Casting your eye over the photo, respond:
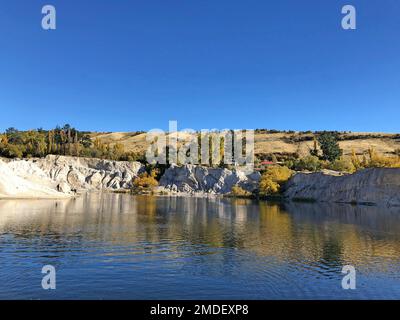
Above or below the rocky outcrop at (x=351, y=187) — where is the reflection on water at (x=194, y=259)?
below

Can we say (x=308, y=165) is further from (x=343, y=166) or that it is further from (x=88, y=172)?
(x=88, y=172)

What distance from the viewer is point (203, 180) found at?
11831 centimetres

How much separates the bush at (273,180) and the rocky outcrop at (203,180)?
8528 millimetres

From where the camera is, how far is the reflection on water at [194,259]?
17734mm

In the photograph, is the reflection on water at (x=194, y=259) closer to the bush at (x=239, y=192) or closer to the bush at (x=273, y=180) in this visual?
the bush at (x=273, y=180)

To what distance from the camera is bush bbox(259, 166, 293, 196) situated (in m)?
97.9

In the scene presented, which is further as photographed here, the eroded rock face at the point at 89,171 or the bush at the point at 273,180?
the eroded rock face at the point at 89,171

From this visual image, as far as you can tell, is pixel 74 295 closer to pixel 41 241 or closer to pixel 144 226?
pixel 41 241

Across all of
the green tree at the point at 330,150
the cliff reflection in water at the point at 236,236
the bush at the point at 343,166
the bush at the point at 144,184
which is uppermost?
the green tree at the point at 330,150

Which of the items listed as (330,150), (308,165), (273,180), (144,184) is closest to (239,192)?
(273,180)

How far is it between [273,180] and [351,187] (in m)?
23.8

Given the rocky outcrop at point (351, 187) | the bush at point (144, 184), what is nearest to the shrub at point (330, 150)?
the rocky outcrop at point (351, 187)
